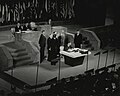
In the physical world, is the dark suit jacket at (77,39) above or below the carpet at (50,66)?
above

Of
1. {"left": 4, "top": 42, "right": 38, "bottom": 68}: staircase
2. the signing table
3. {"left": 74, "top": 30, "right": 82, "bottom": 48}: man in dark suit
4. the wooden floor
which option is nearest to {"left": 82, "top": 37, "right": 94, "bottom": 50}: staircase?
{"left": 74, "top": 30, "right": 82, "bottom": 48}: man in dark suit

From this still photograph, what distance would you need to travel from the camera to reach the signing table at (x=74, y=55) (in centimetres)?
1559

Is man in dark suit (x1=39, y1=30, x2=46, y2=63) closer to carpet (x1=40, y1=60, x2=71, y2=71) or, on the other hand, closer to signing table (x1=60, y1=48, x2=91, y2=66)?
carpet (x1=40, y1=60, x2=71, y2=71)

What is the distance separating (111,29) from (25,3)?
6.40 metres

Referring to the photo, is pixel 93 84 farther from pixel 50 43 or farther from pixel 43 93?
pixel 50 43

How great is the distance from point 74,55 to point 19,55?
9.55 ft

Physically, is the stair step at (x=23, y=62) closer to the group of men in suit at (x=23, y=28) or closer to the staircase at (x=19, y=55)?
the staircase at (x=19, y=55)

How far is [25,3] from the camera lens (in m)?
21.5

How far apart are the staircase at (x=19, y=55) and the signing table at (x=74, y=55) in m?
1.85

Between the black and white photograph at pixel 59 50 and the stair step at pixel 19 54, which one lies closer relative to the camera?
the black and white photograph at pixel 59 50

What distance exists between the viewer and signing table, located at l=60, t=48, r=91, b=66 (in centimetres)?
1559

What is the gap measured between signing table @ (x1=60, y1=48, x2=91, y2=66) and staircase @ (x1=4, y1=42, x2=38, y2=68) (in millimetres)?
1847

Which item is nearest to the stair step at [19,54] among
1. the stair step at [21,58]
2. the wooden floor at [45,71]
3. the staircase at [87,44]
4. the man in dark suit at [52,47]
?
the stair step at [21,58]

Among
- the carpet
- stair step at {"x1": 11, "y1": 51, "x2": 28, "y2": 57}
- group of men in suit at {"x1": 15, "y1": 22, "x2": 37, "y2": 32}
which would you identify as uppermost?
group of men in suit at {"x1": 15, "y1": 22, "x2": 37, "y2": 32}
